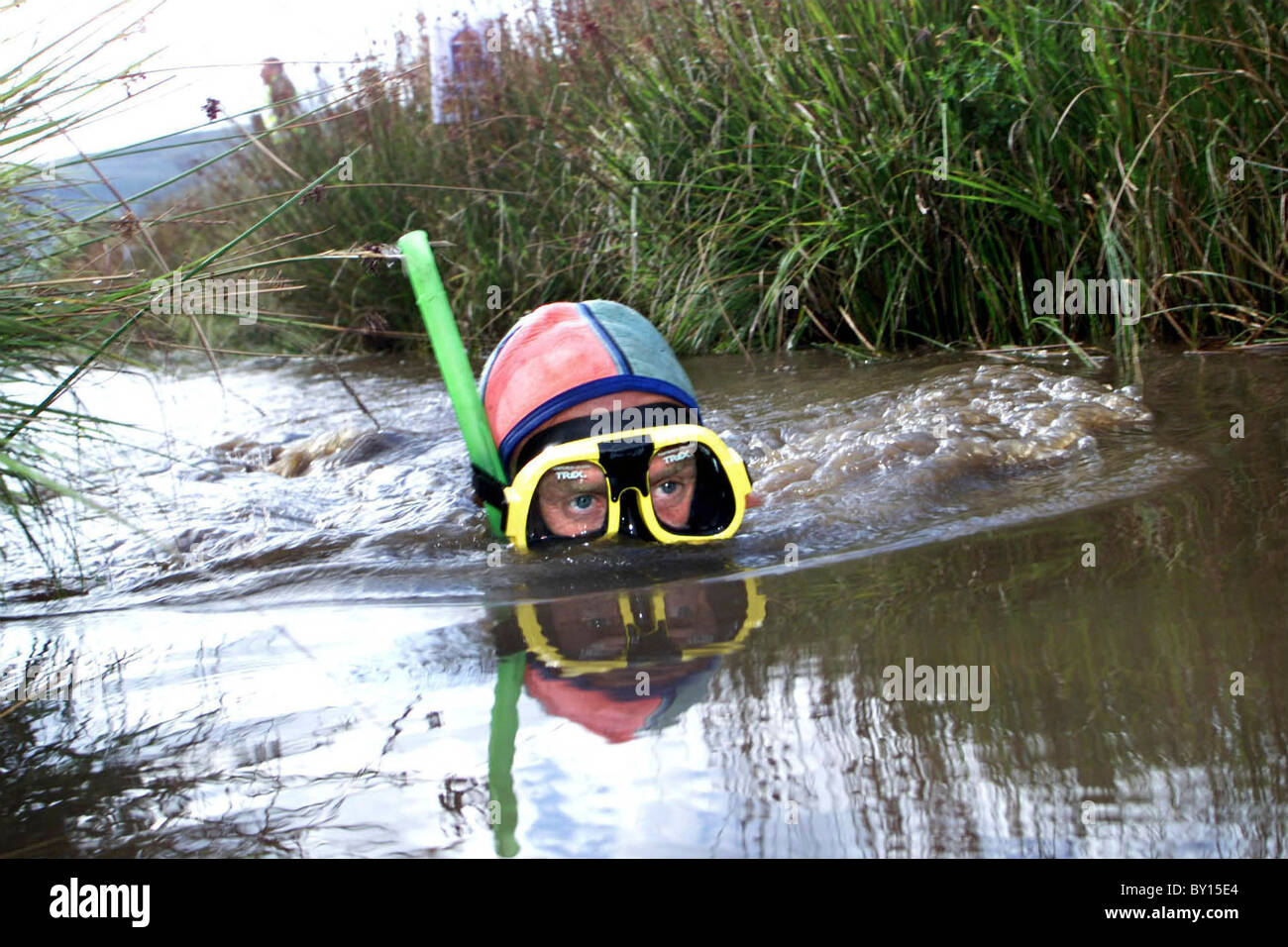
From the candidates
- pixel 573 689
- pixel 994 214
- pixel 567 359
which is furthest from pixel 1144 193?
pixel 573 689

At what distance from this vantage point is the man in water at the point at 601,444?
3072 mm

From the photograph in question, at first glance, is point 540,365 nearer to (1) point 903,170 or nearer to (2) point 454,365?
(2) point 454,365

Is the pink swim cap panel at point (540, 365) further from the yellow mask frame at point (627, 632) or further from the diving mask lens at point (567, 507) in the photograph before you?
the yellow mask frame at point (627, 632)

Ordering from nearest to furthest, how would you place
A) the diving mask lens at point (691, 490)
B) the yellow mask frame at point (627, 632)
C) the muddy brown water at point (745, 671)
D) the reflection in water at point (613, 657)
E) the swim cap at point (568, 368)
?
the muddy brown water at point (745, 671) → the reflection in water at point (613, 657) → the yellow mask frame at point (627, 632) → the diving mask lens at point (691, 490) → the swim cap at point (568, 368)

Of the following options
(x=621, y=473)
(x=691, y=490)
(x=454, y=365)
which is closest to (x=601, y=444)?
(x=621, y=473)

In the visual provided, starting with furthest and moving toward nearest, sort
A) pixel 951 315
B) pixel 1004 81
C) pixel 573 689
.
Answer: pixel 951 315 < pixel 1004 81 < pixel 573 689

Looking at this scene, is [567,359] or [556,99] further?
[556,99]

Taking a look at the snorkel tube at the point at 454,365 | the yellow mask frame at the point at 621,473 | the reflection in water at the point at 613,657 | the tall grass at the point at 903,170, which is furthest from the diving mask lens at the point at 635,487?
the tall grass at the point at 903,170

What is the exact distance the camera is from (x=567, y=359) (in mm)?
3332

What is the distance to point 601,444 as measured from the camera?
3.05 meters

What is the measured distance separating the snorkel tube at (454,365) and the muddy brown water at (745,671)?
10.8 inches

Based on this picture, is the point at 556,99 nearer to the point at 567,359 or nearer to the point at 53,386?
the point at 567,359

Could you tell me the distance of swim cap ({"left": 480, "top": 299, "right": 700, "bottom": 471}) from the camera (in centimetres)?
328
